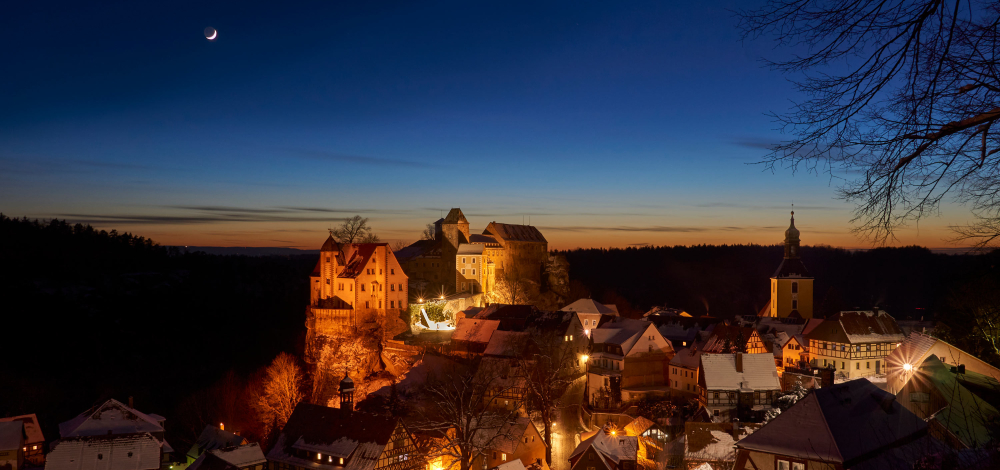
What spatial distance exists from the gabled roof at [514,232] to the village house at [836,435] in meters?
55.9

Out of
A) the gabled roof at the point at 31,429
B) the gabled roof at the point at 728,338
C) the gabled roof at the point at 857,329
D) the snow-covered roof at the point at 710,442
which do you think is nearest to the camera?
the snow-covered roof at the point at 710,442

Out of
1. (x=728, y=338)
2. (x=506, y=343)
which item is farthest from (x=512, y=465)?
(x=728, y=338)

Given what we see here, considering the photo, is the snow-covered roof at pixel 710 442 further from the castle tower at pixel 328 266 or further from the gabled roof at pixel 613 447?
the castle tower at pixel 328 266

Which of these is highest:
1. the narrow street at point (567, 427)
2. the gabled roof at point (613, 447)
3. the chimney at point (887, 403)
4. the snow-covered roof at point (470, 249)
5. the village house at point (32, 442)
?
the snow-covered roof at point (470, 249)

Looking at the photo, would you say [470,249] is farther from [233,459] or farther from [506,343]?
[233,459]

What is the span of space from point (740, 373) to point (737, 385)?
802mm

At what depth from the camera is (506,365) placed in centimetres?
3947

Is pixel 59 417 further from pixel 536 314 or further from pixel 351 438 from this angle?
pixel 536 314

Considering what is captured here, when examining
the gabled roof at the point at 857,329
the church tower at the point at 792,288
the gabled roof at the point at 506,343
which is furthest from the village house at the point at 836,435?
the church tower at the point at 792,288

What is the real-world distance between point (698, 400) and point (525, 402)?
9.67m

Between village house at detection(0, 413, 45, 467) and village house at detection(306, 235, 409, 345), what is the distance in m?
18.6

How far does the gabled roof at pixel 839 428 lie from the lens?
1648cm

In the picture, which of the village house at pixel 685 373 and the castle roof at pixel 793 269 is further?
the castle roof at pixel 793 269

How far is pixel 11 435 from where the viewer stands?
32.8 metres
